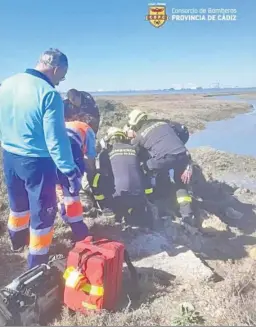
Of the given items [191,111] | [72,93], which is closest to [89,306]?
[72,93]

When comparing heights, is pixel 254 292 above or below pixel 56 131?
below

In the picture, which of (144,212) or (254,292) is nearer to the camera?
(254,292)

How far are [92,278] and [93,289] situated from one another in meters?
0.09

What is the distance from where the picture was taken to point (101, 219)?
17.1 feet

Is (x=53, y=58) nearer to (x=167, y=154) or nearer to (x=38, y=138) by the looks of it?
(x=38, y=138)

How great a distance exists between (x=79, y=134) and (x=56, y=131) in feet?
3.47

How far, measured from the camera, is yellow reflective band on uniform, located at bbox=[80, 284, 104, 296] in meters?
3.18

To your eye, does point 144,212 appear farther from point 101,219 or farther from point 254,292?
point 254,292

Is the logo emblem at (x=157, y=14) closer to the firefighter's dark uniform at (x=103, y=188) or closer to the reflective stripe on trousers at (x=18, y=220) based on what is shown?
the firefighter's dark uniform at (x=103, y=188)

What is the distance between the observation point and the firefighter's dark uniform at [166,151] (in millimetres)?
5793

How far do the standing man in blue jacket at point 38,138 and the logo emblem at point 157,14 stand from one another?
3.18 metres

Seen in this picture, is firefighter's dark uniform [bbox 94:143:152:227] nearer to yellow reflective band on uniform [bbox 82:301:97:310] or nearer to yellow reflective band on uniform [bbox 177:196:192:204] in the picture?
yellow reflective band on uniform [bbox 177:196:192:204]

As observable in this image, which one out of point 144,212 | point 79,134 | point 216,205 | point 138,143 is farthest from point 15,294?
point 216,205

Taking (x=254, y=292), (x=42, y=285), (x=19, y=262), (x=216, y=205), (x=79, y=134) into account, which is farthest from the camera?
(x=216, y=205)
